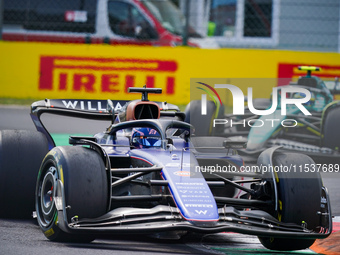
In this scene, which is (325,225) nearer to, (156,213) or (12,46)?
(156,213)

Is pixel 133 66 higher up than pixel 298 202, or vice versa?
pixel 133 66

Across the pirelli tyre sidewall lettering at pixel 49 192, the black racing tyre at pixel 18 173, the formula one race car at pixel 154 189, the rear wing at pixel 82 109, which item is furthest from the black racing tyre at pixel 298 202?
the rear wing at pixel 82 109

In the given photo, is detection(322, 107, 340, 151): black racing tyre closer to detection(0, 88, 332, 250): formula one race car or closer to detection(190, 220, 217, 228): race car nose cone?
detection(0, 88, 332, 250): formula one race car

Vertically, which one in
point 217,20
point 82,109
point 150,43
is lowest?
point 82,109

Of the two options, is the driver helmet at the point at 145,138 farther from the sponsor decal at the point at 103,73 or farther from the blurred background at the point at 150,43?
the sponsor decal at the point at 103,73

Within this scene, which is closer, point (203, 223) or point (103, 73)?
point (203, 223)

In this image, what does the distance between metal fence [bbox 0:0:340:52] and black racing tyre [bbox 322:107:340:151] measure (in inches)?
226

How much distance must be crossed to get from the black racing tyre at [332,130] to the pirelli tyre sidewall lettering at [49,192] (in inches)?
196

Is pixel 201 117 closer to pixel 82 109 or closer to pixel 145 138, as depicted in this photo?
pixel 82 109

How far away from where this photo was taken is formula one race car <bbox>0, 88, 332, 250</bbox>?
4.97 metres

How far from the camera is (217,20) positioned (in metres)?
19.8

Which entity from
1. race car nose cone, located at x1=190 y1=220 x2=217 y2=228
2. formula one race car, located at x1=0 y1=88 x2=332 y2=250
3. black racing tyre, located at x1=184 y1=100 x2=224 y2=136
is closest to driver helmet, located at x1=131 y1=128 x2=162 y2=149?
formula one race car, located at x1=0 y1=88 x2=332 y2=250

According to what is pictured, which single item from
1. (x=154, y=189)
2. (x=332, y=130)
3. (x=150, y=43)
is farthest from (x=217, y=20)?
(x=154, y=189)

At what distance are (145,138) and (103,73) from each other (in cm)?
850
